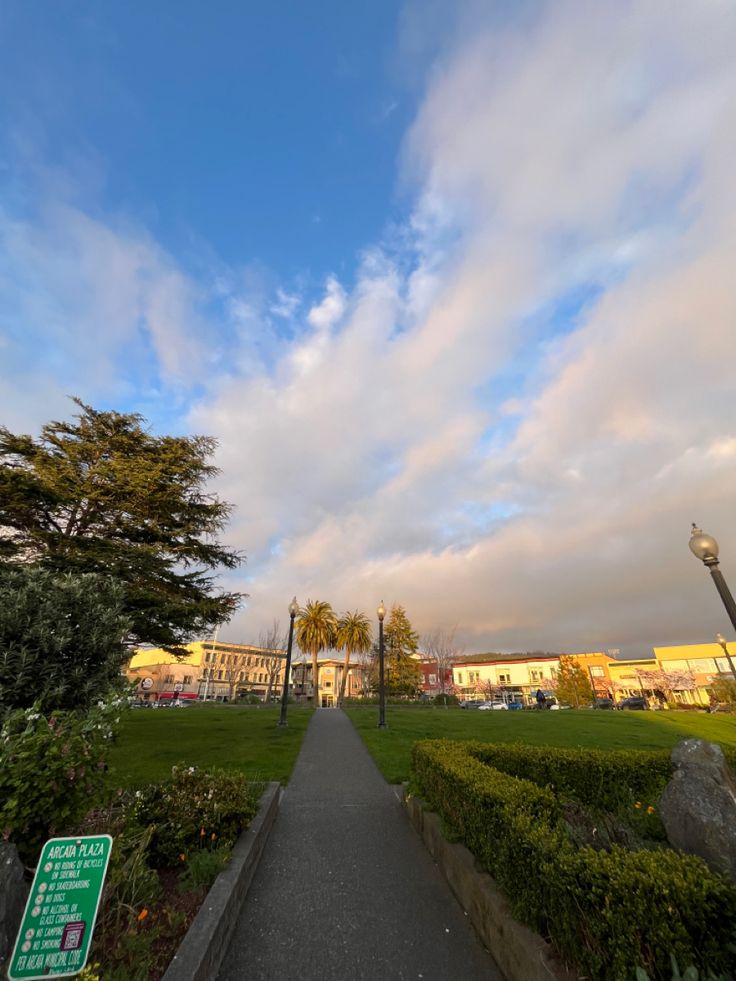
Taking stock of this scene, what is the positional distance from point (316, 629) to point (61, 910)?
4987 cm

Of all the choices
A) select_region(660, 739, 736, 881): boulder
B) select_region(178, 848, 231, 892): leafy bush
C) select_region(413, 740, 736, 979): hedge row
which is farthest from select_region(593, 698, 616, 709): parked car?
select_region(178, 848, 231, 892): leafy bush

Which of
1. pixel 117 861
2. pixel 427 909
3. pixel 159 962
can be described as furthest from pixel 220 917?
pixel 427 909

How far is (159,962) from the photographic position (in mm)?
3359

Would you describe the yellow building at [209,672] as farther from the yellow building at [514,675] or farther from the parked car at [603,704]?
the parked car at [603,704]

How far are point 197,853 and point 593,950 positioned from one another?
14.2ft

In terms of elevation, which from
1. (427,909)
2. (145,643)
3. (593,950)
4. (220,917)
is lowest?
(427,909)

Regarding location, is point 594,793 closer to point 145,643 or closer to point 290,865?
point 290,865

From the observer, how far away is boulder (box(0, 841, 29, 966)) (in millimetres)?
2941

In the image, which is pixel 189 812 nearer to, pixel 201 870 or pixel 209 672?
pixel 201 870

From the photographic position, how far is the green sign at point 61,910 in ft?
8.73

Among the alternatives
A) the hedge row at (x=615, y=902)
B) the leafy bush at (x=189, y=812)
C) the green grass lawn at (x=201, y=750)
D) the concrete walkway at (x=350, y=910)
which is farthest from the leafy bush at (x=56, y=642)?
the hedge row at (x=615, y=902)

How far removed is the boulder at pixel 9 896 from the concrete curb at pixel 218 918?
3.71 ft

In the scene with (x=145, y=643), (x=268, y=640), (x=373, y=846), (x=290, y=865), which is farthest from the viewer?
(x=268, y=640)

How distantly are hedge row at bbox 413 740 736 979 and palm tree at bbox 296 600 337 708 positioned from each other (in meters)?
48.4
